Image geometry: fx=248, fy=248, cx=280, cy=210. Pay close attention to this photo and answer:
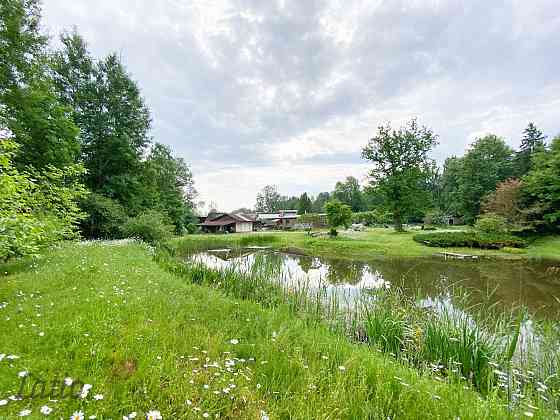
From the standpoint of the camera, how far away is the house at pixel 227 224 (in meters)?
50.5

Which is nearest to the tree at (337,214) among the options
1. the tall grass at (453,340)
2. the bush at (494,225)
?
the bush at (494,225)

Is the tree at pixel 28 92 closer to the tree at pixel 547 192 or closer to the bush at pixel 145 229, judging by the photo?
the bush at pixel 145 229

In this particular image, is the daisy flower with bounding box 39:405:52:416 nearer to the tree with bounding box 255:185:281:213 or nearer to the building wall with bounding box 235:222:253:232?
the building wall with bounding box 235:222:253:232

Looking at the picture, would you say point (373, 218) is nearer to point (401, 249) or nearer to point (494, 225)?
point (494, 225)

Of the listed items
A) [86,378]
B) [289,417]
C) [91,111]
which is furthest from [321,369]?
Answer: [91,111]

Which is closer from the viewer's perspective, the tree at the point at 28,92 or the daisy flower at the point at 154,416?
the daisy flower at the point at 154,416

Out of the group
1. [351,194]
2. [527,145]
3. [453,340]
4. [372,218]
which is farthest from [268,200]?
[453,340]

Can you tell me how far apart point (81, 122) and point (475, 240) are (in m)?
32.0

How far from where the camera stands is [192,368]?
2.39m

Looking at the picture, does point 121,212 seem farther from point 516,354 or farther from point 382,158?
point 382,158

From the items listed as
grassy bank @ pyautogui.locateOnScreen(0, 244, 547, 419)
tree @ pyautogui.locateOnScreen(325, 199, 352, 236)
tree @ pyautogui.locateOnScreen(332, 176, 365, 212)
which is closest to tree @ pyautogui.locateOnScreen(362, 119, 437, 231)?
tree @ pyautogui.locateOnScreen(325, 199, 352, 236)

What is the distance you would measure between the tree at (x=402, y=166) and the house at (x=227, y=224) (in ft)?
98.3

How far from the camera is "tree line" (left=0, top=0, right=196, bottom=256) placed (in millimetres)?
12547

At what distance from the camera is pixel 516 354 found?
3811 millimetres
